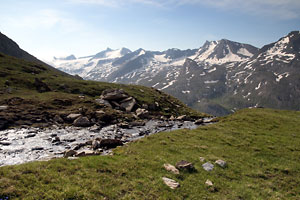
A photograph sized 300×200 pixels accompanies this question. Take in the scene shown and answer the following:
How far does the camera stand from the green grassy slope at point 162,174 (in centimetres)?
1113

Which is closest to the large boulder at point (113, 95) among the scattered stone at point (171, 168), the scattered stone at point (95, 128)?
the scattered stone at point (95, 128)

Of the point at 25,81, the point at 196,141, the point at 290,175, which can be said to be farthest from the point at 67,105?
the point at 290,175

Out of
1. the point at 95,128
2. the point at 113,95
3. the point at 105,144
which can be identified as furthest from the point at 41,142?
the point at 113,95

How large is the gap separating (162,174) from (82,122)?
36.8m

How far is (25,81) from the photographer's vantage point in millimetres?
76625

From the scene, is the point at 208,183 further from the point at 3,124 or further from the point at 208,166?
the point at 3,124

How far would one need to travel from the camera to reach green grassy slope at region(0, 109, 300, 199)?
11.1m

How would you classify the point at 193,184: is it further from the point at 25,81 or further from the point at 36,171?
the point at 25,81

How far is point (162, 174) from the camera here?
625 inches

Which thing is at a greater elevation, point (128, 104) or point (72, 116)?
point (128, 104)

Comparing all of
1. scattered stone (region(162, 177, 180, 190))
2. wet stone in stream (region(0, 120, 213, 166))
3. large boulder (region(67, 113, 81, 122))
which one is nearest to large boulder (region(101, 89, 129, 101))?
large boulder (region(67, 113, 81, 122))

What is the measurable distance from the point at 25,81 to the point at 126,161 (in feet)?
264

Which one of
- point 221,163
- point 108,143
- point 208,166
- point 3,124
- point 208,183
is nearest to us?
point 208,183

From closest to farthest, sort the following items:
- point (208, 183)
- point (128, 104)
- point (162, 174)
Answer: point (208, 183), point (162, 174), point (128, 104)
